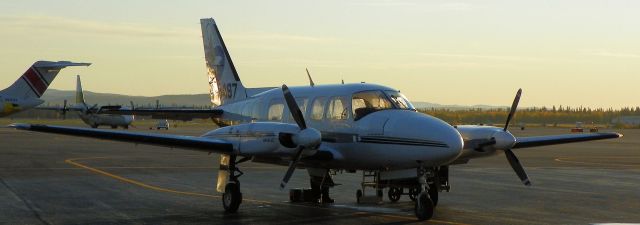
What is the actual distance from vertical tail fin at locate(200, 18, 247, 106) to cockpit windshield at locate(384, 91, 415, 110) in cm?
688

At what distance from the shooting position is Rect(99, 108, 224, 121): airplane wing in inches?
923

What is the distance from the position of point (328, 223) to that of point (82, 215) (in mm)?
4936

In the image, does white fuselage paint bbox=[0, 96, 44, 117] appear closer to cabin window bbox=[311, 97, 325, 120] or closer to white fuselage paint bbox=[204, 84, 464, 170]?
white fuselage paint bbox=[204, 84, 464, 170]

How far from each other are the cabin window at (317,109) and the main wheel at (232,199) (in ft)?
7.29

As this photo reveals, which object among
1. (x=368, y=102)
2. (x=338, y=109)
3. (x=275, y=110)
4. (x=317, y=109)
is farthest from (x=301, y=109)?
(x=368, y=102)

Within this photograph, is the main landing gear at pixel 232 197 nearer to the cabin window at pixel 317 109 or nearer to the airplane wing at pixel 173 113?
the cabin window at pixel 317 109

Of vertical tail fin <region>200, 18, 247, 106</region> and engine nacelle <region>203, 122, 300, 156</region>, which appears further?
vertical tail fin <region>200, 18, 247, 106</region>

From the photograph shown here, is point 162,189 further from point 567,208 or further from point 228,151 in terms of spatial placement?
point 567,208

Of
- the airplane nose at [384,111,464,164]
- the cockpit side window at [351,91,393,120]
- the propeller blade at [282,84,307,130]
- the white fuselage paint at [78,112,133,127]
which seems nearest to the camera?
the airplane nose at [384,111,464,164]

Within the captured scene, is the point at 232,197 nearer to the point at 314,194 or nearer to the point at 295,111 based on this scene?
the point at 295,111

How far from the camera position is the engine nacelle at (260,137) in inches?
698

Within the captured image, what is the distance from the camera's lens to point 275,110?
20906mm

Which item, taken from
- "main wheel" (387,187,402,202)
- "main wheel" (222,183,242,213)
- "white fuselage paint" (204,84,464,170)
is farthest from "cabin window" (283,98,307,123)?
"main wheel" (387,187,402,202)

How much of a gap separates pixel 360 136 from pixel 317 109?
1.73 meters
